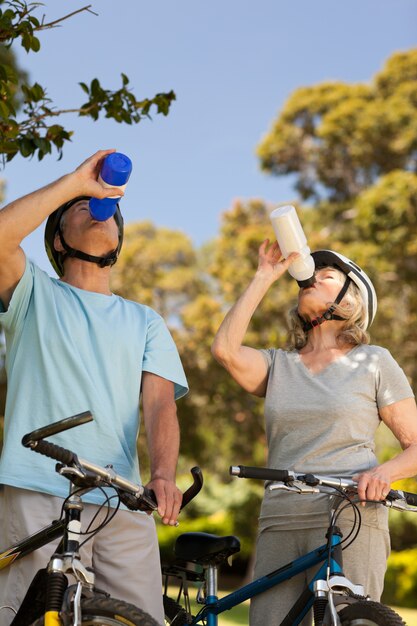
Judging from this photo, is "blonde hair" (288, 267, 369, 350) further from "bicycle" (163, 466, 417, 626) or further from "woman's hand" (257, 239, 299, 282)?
"bicycle" (163, 466, 417, 626)

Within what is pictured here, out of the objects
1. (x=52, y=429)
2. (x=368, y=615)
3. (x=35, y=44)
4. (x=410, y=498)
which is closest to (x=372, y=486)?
(x=410, y=498)

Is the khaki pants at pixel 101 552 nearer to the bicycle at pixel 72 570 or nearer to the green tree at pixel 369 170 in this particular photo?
the bicycle at pixel 72 570

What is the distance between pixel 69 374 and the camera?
328cm

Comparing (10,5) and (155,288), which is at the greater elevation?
(155,288)

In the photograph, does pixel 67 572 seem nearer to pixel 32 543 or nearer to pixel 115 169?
pixel 32 543

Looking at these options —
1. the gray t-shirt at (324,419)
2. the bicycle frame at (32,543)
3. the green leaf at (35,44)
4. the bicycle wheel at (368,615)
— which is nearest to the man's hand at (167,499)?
the bicycle frame at (32,543)

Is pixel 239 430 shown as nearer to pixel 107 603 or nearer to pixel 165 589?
pixel 165 589

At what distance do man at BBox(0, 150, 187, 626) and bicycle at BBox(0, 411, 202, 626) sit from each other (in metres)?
0.24

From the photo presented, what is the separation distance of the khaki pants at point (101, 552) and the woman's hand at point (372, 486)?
72 cm

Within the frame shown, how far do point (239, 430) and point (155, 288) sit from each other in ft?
20.8

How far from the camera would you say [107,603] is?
2.51 meters

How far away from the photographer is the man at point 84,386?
10.2 feet

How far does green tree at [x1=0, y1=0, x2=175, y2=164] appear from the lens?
4.18 metres

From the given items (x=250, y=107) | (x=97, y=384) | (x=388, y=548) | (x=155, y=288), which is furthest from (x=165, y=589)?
(x=250, y=107)
